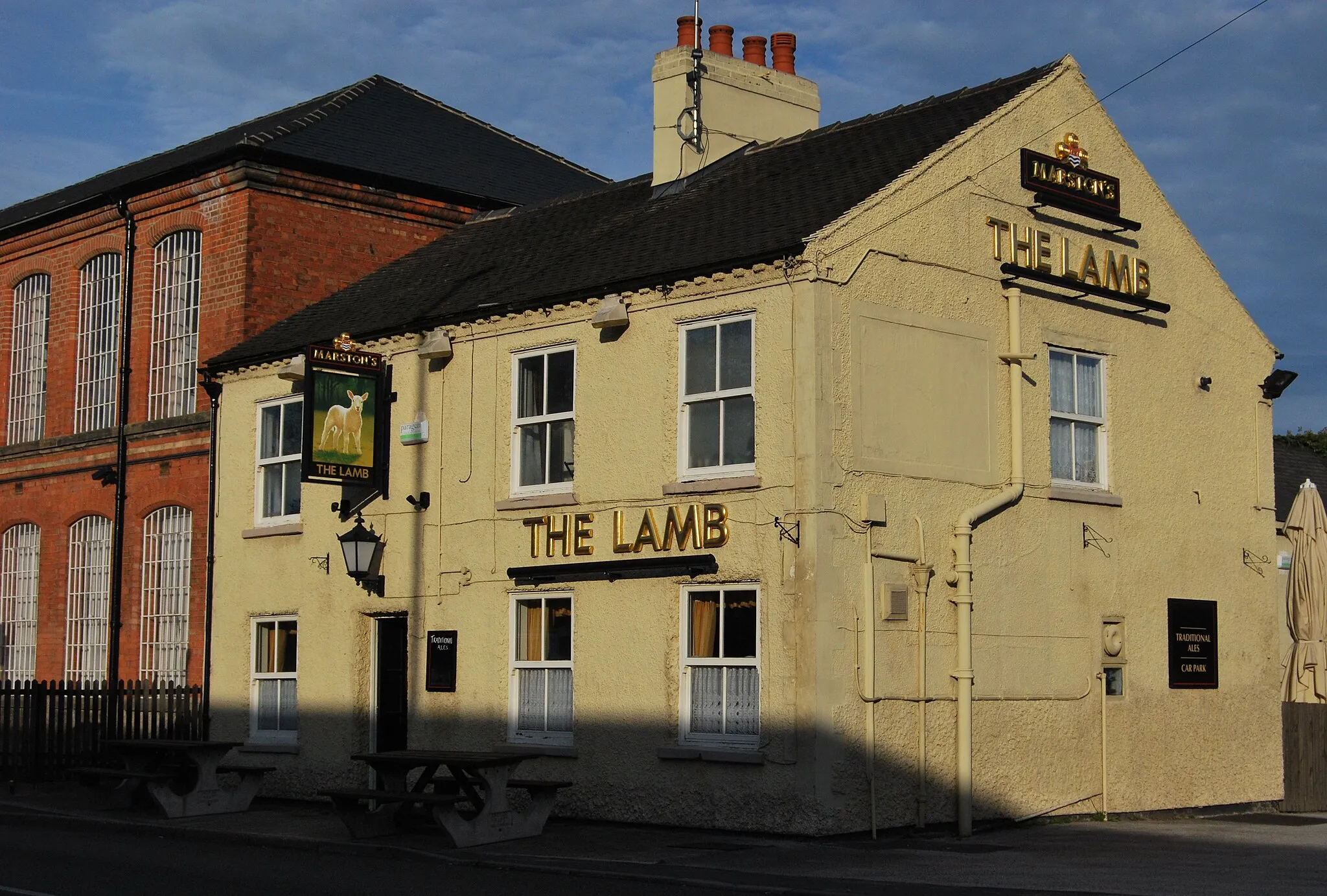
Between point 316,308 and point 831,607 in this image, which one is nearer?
point 831,607

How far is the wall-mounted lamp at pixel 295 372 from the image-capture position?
67.3ft

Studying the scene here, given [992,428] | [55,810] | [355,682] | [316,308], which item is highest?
[316,308]

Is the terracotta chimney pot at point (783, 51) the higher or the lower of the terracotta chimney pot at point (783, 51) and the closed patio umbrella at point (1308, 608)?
the higher

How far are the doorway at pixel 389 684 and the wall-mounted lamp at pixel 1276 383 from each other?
11382mm

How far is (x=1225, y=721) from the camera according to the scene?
773 inches

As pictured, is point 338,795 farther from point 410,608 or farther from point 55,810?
point 55,810

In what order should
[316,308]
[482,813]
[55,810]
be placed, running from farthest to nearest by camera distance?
[316,308]
[55,810]
[482,813]

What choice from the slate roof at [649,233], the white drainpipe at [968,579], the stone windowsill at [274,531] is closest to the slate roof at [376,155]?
the slate roof at [649,233]

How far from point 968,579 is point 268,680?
982 cm

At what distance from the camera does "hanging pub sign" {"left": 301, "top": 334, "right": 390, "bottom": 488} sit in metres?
19.1

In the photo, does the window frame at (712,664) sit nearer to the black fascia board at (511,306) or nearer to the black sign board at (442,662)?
the black fascia board at (511,306)

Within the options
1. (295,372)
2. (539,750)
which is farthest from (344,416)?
(539,750)

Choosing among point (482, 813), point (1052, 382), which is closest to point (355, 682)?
point (482, 813)

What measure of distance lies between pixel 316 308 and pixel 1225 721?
44.2 feet
